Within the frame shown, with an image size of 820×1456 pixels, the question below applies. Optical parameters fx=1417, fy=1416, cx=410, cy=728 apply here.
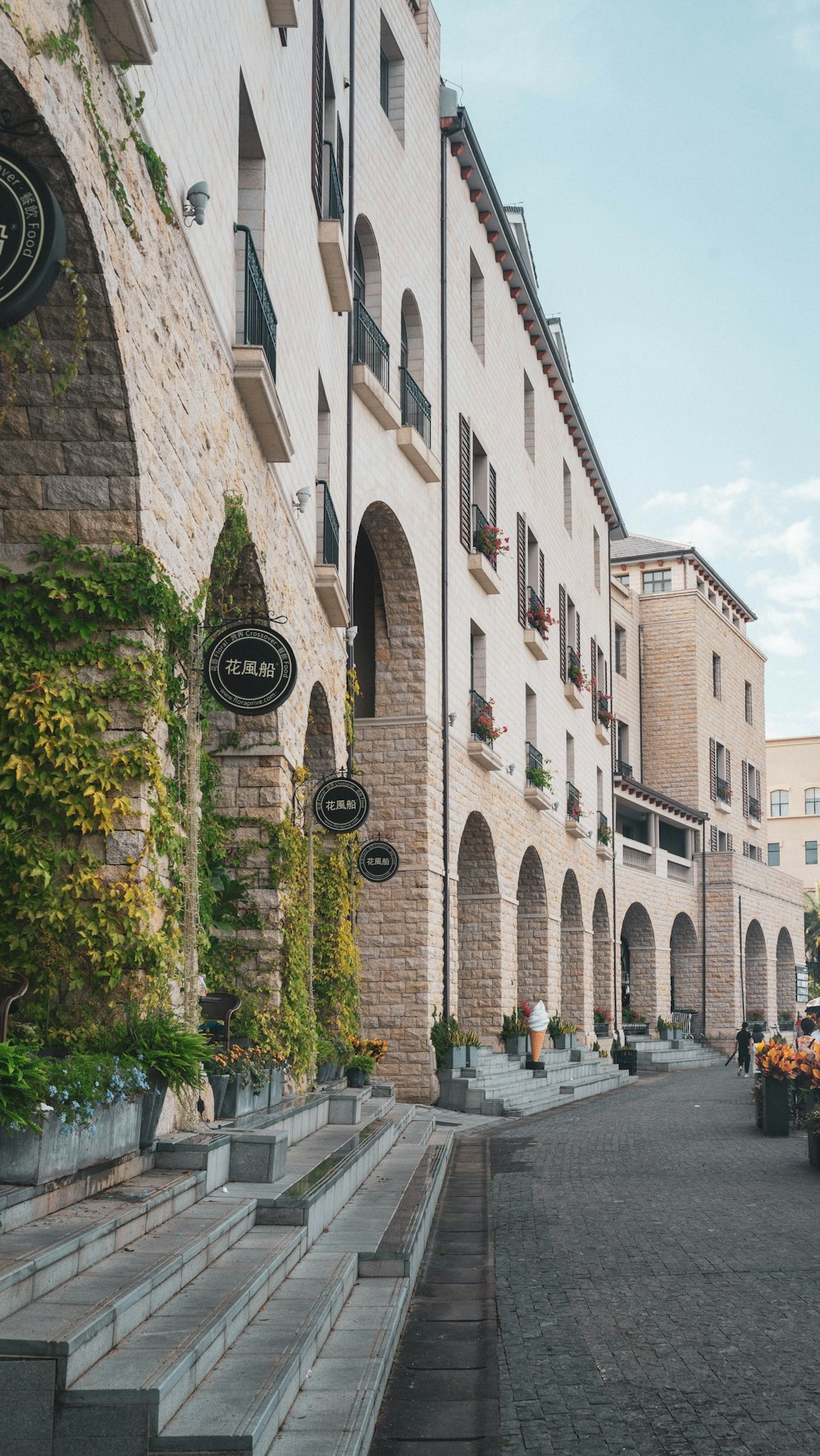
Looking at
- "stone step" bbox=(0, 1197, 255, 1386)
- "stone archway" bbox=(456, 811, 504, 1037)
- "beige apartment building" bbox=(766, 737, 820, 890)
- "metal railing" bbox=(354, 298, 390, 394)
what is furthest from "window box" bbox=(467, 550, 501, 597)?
"beige apartment building" bbox=(766, 737, 820, 890)

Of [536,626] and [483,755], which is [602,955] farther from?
[483,755]

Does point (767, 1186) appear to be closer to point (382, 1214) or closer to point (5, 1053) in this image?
point (382, 1214)

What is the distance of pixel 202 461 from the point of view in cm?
857

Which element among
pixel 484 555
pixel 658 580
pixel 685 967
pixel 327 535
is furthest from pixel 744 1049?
pixel 658 580

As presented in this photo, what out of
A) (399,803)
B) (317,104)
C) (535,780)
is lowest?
(399,803)

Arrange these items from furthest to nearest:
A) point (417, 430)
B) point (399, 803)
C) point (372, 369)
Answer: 1. point (417, 430)
2. point (399, 803)
3. point (372, 369)

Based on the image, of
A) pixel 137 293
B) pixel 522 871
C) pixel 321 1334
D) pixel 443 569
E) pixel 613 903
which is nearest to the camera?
pixel 321 1334

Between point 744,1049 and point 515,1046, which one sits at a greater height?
point 515,1046

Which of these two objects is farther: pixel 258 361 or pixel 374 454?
pixel 374 454

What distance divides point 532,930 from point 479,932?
14.6 feet

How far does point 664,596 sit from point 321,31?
3485cm

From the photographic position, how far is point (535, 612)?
1084 inches

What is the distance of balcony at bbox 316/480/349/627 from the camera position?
1402 cm

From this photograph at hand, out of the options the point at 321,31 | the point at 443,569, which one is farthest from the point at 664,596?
the point at 321,31
